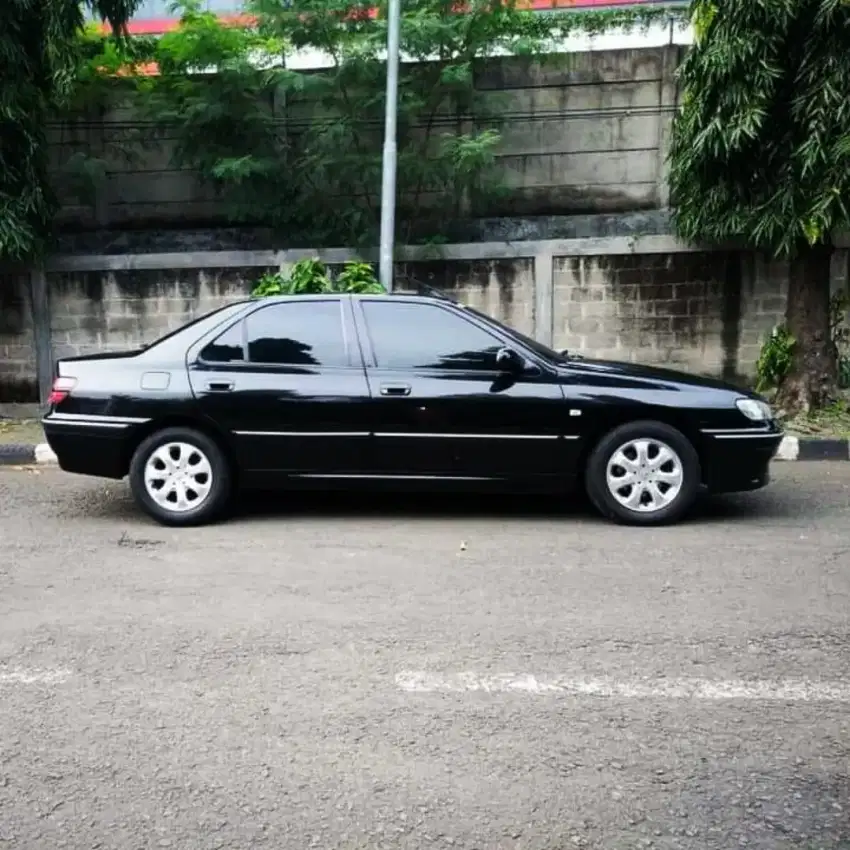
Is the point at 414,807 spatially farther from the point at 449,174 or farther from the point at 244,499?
the point at 449,174

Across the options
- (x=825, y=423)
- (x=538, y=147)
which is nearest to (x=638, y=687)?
(x=825, y=423)

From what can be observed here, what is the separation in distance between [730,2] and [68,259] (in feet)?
24.5

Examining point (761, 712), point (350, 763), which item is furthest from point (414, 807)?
point (761, 712)

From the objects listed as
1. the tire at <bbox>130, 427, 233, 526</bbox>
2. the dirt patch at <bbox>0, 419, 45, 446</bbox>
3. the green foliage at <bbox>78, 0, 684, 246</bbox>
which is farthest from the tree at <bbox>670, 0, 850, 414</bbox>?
the dirt patch at <bbox>0, 419, 45, 446</bbox>

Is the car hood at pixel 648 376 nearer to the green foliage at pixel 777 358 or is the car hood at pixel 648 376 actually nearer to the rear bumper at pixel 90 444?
the rear bumper at pixel 90 444

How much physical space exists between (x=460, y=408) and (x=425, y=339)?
53 centimetres

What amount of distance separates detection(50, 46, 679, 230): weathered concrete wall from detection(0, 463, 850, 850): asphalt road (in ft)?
21.5

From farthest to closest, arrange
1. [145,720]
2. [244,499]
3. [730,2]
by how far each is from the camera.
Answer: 1. [730,2]
2. [244,499]
3. [145,720]

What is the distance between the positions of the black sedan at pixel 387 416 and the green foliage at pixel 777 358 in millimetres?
3879

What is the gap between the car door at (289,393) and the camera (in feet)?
19.9

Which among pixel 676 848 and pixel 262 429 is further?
pixel 262 429

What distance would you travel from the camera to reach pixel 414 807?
9.09ft

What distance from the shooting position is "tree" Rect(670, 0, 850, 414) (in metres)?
8.30

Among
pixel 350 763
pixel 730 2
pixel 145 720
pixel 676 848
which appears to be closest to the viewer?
pixel 676 848
